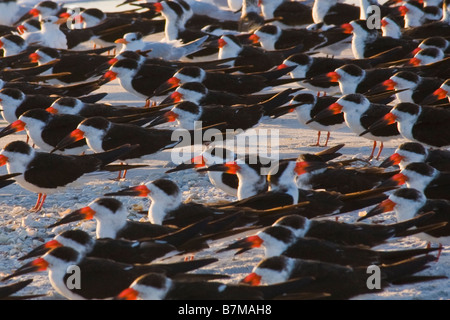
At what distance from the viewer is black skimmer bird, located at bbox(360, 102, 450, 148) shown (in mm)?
8195

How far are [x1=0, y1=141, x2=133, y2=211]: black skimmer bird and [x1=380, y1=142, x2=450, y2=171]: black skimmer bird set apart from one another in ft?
7.53

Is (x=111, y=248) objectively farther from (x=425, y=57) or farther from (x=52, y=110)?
(x=425, y=57)

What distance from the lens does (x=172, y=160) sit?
8578mm

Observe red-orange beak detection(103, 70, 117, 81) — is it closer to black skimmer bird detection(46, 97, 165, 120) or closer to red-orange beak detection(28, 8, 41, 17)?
black skimmer bird detection(46, 97, 165, 120)

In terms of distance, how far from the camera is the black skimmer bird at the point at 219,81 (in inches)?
382

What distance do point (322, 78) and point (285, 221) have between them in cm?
417

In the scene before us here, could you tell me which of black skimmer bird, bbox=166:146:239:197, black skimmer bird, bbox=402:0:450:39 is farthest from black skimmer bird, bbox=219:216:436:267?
black skimmer bird, bbox=402:0:450:39

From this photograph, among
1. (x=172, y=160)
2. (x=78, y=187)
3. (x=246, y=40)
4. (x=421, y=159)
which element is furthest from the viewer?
(x=246, y=40)

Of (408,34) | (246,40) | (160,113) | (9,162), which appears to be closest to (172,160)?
(160,113)

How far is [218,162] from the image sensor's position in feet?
24.4

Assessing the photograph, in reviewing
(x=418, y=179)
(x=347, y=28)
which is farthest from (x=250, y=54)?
(x=418, y=179)
